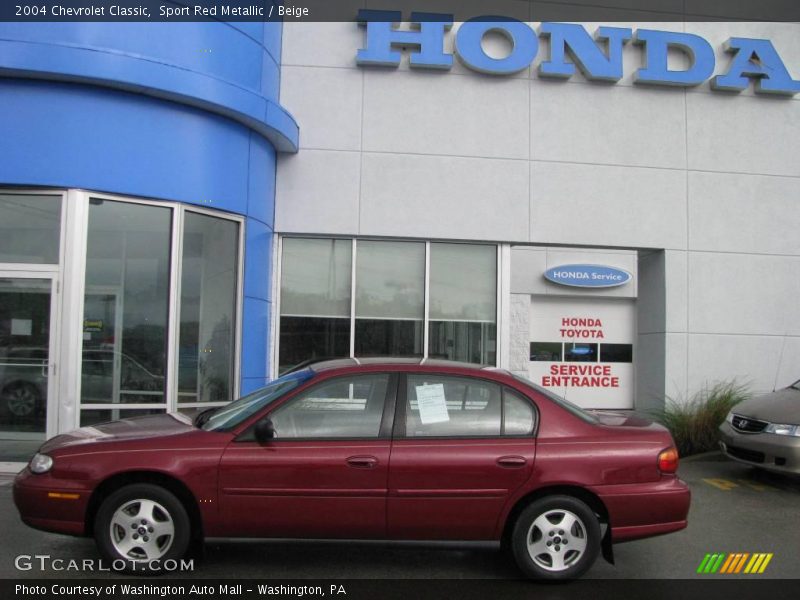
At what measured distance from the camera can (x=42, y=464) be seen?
4.75m

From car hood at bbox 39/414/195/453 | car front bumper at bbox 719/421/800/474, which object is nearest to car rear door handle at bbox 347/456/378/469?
car hood at bbox 39/414/195/453

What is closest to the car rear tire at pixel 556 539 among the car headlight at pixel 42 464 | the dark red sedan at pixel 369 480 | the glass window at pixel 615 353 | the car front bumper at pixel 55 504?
the dark red sedan at pixel 369 480

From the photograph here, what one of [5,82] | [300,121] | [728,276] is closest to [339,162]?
[300,121]

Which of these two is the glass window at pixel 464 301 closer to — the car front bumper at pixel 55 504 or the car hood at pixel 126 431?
the car hood at pixel 126 431

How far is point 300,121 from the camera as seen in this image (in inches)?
405

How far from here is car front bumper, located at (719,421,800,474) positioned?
747 centimetres

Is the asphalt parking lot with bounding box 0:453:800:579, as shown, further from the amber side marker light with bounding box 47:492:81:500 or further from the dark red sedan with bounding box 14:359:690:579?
the amber side marker light with bounding box 47:492:81:500

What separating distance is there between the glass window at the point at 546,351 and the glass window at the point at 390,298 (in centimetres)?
586

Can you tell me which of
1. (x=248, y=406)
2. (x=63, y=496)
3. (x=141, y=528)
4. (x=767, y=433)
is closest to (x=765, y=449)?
(x=767, y=433)

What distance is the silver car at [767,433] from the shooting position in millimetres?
7535

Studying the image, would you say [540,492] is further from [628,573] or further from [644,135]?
[644,135]

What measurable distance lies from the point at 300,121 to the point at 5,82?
3.83 meters

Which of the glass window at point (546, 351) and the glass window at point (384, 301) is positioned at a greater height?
the glass window at point (384, 301)

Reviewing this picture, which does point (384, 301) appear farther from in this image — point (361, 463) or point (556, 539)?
point (556, 539)
